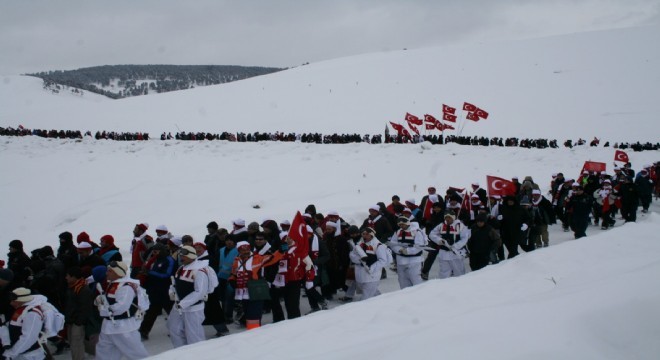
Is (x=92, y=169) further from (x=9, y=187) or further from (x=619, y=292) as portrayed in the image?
(x=619, y=292)

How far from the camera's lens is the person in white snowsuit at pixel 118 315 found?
5.33 metres

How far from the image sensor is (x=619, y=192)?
12.5 meters

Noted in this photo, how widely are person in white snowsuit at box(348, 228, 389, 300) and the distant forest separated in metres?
159

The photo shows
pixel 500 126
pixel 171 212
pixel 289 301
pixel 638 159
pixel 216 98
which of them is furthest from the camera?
pixel 216 98

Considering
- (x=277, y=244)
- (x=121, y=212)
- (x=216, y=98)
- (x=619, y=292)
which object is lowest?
(x=121, y=212)

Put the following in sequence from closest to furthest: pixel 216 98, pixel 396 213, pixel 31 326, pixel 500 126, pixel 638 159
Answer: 1. pixel 31 326
2. pixel 396 213
3. pixel 638 159
4. pixel 500 126
5. pixel 216 98

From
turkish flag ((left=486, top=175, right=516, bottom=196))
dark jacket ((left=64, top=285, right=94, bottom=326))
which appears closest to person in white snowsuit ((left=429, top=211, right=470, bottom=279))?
turkish flag ((left=486, top=175, right=516, bottom=196))

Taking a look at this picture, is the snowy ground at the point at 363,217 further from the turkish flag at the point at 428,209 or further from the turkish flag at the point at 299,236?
the turkish flag at the point at 428,209

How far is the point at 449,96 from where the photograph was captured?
52094 mm

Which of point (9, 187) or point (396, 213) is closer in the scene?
point (396, 213)

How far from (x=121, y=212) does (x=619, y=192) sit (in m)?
15.5

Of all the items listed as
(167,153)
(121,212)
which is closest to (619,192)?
(121,212)

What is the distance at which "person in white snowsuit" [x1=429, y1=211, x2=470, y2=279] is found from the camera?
26.8 ft

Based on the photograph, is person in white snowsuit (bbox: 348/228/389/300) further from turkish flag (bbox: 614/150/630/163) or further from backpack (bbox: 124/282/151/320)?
turkish flag (bbox: 614/150/630/163)
